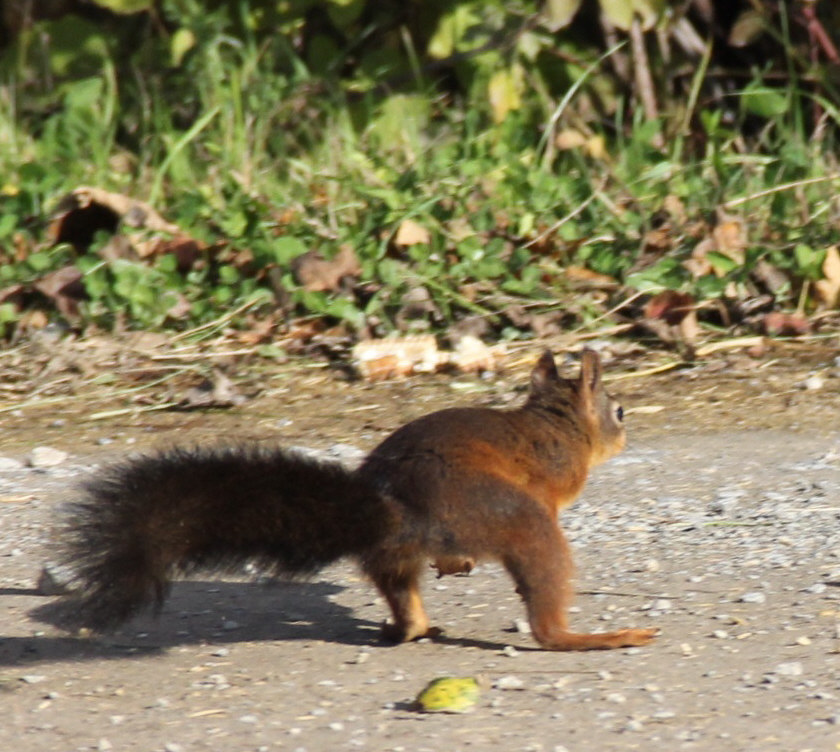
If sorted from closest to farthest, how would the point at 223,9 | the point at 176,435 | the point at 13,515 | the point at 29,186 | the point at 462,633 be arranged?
the point at 462,633 → the point at 13,515 → the point at 176,435 → the point at 29,186 → the point at 223,9

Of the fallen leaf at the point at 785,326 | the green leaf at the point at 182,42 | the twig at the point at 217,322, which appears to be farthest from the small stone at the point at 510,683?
the green leaf at the point at 182,42

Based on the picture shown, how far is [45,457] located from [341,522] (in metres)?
2.10

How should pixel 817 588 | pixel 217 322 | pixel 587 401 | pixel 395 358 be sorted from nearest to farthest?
pixel 817 588 → pixel 587 401 → pixel 395 358 → pixel 217 322

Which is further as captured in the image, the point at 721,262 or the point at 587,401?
the point at 721,262

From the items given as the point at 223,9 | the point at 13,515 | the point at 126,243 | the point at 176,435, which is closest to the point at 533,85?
the point at 223,9

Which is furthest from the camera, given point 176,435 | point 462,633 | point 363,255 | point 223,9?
point 223,9

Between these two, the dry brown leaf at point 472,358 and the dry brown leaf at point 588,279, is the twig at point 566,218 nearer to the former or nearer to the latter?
the dry brown leaf at point 588,279

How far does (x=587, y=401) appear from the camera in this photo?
3602 mm

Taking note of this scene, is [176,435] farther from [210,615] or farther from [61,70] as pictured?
[61,70]

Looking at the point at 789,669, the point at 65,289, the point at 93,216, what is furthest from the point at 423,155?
the point at 789,669

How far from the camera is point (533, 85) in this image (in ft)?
24.6

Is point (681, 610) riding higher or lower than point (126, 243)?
lower

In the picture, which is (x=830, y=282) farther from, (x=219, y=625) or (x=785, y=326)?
(x=219, y=625)

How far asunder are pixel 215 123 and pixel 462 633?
4.82 m
